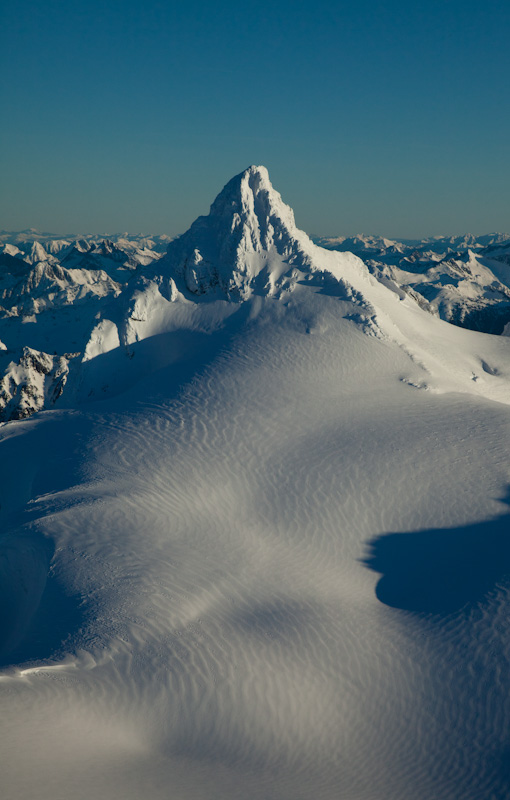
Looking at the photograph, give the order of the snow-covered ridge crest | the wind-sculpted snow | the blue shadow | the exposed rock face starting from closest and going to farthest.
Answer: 1. the wind-sculpted snow
2. the blue shadow
3. the snow-covered ridge crest
4. the exposed rock face

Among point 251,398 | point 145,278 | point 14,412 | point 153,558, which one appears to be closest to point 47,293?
point 14,412

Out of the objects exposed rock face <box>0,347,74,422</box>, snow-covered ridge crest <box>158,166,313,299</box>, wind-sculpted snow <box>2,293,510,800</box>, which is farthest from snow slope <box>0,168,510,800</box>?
exposed rock face <box>0,347,74,422</box>

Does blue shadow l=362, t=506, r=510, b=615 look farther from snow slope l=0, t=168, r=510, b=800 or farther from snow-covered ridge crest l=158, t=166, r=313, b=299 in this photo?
snow-covered ridge crest l=158, t=166, r=313, b=299

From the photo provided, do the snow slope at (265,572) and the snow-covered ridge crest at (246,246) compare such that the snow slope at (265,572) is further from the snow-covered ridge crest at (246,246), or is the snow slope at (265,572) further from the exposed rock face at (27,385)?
the exposed rock face at (27,385)

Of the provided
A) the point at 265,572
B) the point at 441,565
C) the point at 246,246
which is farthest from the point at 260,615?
the point at 246,246

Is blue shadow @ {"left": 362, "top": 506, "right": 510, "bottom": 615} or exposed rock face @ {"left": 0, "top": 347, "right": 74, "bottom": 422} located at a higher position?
blue shadow @ {"left": 362, "top": 506, "right": 510, "bottom": 615}

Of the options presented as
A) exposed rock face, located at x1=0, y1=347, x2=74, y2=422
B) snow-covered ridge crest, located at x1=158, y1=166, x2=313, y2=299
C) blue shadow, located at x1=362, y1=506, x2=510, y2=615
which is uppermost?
snow-covered ridge crest, located at x1=158, y1=166, x2=313, y2=299

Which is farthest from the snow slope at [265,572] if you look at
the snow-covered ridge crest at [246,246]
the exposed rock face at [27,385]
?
the exposed rock face at [27,385]
